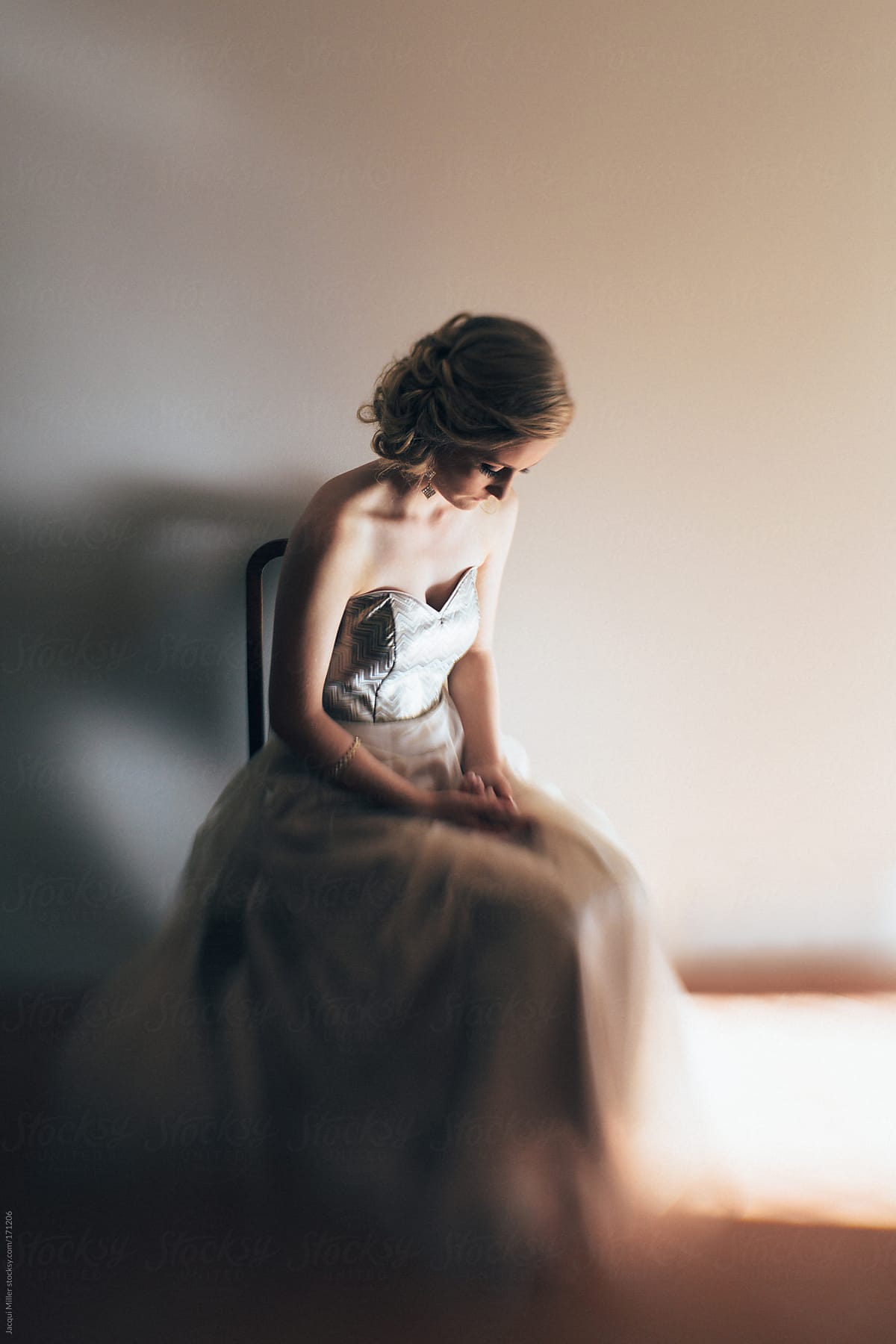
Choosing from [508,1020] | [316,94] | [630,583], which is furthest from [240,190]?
[508,1020]

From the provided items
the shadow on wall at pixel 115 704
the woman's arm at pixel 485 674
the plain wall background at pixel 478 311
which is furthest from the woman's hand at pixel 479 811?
the shadow on wall at pixel 115 704

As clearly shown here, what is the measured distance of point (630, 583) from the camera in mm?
1407

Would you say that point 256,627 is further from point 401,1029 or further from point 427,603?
point 401,1029

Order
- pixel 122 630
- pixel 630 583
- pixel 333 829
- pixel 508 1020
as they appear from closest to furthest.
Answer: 1. pixel 508 1020
2. pixel 333 829
3. pixel 122 630
4. pixel 630 583

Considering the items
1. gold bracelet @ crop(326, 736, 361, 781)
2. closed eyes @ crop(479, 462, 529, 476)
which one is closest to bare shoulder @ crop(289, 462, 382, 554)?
closed eyes @ crop(479, 462, 529, 476)

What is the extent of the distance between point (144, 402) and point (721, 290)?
909 mm

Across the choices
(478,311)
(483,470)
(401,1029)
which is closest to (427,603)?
(483,470)

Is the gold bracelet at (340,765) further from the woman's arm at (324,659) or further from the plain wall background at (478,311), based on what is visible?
the plain wall background at (478,311)

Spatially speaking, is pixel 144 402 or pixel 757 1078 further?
pixel 757 1078

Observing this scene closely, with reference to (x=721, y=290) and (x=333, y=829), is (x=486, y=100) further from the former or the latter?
(x=333, y=829)

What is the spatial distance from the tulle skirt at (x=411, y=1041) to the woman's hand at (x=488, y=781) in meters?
0.07

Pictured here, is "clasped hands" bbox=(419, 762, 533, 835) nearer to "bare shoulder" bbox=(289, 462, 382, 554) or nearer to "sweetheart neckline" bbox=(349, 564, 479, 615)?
"sweetheart neckline" bbox=(349, 564, 479, 615)

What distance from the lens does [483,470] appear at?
117 cm

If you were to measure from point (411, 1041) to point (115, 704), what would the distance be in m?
0.66
